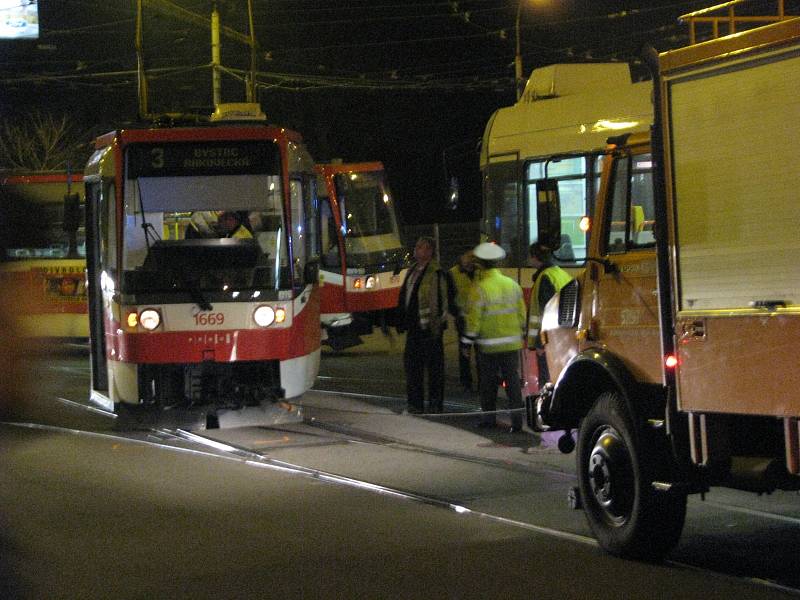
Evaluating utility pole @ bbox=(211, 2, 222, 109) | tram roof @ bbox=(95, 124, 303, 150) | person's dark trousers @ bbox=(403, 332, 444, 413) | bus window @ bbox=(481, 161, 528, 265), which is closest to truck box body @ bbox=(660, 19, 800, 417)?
tram roof @ bbox=(95, 124, 303, 150)

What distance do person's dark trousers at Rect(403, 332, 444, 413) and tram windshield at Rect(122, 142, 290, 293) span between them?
193cm

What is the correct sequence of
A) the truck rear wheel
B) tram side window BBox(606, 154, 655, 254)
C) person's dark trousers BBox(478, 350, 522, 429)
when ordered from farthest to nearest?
person's dark trousers BBox(478, 350, 522, 429) < tram side window BBox(606, 154, 655, 254) < the truck rear wheel

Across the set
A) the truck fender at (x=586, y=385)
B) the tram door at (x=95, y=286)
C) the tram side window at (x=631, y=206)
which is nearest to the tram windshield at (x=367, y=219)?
the tram door at (x=95, y=286)

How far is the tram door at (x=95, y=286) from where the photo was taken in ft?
46.1

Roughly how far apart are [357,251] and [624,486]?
16.1 m

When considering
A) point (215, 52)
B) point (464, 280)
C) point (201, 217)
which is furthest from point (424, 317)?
point (215, 52)

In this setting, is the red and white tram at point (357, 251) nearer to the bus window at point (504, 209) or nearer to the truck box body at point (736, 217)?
Answer: the bus window at point (504, 209)

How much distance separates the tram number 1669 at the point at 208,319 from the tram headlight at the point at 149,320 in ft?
1.26

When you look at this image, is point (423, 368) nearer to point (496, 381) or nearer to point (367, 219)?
point (496, 381)

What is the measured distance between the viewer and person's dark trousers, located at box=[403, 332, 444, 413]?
14.5 meters

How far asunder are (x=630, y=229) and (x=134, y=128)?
22.5 feet

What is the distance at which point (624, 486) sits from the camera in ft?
25.5

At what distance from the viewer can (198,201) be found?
43.2 feet

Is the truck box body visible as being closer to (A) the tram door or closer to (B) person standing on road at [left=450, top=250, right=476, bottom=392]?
(B) person standing on road at [left=450, top=250, right=476, bottom=392]
